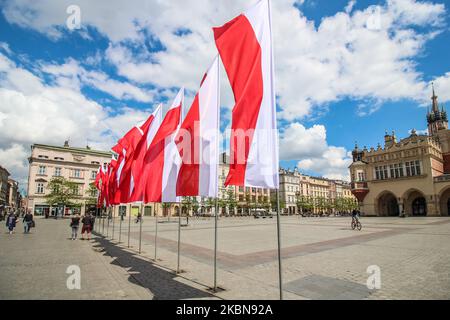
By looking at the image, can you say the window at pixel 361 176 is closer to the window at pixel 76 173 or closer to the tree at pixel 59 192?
the tree at pixel 59 192

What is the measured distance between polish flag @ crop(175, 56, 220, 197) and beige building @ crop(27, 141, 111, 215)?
2305 inches

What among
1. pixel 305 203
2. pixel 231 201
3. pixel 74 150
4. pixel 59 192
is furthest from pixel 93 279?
pixel 305 203

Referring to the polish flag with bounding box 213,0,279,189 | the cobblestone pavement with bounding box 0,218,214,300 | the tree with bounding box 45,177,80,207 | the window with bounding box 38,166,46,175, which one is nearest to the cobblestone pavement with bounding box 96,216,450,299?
the cobblestone pavement with bounding box 0,218,214,300

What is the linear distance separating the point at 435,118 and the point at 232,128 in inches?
4017

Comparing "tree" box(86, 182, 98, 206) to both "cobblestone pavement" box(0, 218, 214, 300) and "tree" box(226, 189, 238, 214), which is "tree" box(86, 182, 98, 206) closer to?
"tree" box(226, 189, 238, 214)

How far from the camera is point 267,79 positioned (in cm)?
584

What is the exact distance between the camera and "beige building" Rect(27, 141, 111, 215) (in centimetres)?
6062

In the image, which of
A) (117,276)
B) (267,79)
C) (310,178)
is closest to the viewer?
(267,79)

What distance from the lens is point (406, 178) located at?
52.3m

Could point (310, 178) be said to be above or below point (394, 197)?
above
